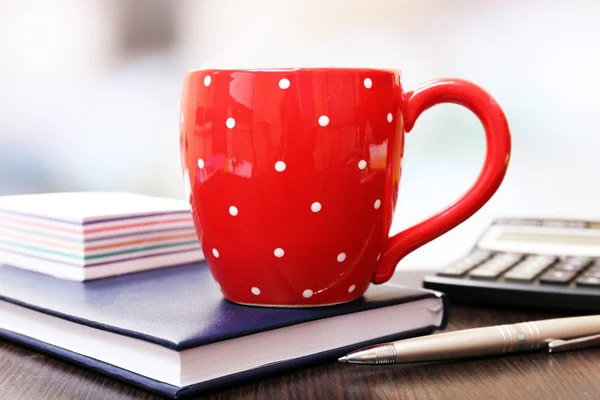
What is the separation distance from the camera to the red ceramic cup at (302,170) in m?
0.44

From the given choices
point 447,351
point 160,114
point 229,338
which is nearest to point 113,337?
point 229,338

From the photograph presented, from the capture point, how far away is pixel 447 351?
44 cm

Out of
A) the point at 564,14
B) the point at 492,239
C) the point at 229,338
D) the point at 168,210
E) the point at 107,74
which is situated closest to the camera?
the point at 229,338

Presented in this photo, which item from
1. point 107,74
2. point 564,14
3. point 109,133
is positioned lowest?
point 109,133

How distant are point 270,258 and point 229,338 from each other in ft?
0.24

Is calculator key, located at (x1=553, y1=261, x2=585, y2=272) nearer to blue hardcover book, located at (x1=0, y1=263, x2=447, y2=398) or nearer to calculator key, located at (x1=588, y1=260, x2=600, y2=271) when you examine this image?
calculator key, located at (x1=588, y1=260, x2=600, y2=271)

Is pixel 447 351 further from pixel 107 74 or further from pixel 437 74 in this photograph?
pixel 107 74

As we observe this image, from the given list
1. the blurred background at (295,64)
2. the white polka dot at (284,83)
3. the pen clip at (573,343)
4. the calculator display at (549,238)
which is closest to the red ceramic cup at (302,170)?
the white polka dot at (284,83)

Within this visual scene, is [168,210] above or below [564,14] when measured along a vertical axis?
below

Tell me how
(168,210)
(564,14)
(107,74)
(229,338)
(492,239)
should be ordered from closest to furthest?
(229,338) → (168,210) → (492,239) → (564,14) → (107,74)

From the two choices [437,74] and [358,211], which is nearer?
[358,211]

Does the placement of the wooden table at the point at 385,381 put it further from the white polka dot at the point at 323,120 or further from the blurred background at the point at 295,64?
the blurred background at the point at 295,64

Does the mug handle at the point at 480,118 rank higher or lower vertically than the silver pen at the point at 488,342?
higher

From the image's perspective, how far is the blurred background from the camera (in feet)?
4.34
